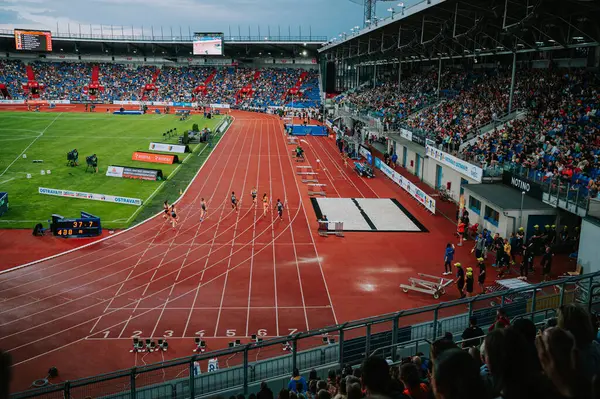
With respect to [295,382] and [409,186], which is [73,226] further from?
[409,186]

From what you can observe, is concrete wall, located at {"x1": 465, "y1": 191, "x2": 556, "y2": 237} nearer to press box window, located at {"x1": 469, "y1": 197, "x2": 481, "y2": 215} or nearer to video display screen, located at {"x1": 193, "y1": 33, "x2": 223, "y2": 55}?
press box window, located at {"x1": 469, "y1": 197, "x2": 481, "y2": 215}

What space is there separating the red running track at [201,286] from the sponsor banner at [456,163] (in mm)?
2950

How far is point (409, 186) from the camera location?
34406 mm

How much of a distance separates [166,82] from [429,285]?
3771 inches

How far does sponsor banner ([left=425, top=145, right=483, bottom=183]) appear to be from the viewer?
2723 centimetres

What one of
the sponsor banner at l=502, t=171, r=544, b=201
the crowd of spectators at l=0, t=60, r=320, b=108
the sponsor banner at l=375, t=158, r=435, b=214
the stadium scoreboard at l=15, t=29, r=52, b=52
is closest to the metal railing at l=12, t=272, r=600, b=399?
the sponsor banner at l=502, t=171, r=544, b=201

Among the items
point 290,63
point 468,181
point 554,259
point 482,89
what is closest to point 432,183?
point 468,181

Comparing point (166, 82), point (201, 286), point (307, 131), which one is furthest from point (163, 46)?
point (201, 286)

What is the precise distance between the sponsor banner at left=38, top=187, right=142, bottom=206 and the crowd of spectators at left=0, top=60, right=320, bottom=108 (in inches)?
2600

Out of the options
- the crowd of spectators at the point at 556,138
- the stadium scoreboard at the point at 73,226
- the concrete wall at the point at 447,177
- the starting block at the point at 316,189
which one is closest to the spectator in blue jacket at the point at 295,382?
the crowd of spectators at the point at 556,138

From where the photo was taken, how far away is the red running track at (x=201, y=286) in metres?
15.2

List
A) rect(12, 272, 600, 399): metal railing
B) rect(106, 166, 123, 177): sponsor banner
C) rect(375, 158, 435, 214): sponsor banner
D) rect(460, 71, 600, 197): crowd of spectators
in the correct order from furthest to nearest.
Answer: rect(106, 166, 123, 177): sponsor banner → rect(375, 158, 435, 214): sponsor banner → rect(460, 71, 600, 197): crowd of spectators → rect(12, 272, 600, 399): metal railing

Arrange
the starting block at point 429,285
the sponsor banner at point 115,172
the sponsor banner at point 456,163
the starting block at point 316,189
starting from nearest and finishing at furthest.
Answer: the starting block at point 429,285
the sponsor banner at point 456,163
the starting block at point 316,189
the sponsor banner at point 115,172

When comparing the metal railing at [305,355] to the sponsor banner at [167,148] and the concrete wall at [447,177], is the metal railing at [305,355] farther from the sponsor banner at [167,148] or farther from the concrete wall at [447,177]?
the sponsor banner at [167,148]
